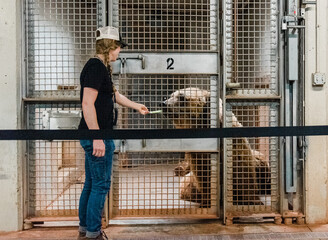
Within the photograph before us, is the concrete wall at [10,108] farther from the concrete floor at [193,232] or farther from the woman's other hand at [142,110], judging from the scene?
the woman's other hand at [142,110]

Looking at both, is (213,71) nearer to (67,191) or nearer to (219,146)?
(219,146)

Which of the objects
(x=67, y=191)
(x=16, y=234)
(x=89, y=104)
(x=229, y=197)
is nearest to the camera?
(x=89, y=104)

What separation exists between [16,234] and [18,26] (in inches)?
75.0

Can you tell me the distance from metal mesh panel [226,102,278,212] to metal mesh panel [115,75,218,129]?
23 cm

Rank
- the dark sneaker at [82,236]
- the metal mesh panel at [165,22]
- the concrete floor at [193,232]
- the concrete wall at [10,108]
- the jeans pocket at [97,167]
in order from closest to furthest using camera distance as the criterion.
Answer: the jeans pocket at [97,167] → the dark sneaker at [82,236] → the concrete floor at [193,232] → the concrete wall at [10,108] → the metal mesh panel at [165,22]

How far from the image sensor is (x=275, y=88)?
3.24 meters

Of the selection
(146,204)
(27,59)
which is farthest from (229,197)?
(27,59)

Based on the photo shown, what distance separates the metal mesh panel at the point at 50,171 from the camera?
3.17 meters

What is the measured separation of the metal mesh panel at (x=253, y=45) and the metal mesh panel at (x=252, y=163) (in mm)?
186

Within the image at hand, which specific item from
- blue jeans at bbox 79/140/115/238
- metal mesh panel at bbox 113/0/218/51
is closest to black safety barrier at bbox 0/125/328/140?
blue jeans at bbox 79/140/115/238

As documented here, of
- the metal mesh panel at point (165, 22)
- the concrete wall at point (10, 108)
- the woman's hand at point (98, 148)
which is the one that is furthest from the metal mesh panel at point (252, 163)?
the concrete wall at point (10, 108)

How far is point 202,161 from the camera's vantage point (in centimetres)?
324

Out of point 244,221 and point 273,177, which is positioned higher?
point 273,177

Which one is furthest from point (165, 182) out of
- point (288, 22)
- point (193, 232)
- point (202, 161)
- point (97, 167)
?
point (288, 22)
